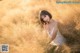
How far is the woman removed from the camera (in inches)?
53.2

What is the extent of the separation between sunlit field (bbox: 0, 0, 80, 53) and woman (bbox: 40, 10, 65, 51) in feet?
0.10

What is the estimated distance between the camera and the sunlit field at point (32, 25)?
131cm

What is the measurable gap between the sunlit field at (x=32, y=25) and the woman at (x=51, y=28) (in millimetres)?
29

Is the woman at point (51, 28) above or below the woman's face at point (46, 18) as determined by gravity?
below

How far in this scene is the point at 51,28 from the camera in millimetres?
1364

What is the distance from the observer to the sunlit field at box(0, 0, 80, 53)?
4.30ft

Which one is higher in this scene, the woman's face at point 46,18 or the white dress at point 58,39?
the woman's face at point 46,18

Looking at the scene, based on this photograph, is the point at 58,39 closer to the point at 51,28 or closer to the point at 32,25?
the point at 51,28

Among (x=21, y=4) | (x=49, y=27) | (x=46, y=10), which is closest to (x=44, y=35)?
(x=49, y=27)

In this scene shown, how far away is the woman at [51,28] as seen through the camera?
135 centimetres

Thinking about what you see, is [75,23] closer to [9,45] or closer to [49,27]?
[49,27]

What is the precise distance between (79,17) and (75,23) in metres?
0.06

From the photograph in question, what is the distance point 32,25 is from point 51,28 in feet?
0.51

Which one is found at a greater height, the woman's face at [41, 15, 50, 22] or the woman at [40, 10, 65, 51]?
the woman's face at [41, 15, 50, 22]
